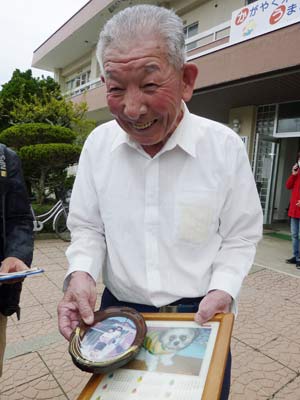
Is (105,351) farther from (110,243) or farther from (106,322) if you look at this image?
(110,243)

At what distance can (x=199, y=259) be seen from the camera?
1126 mm

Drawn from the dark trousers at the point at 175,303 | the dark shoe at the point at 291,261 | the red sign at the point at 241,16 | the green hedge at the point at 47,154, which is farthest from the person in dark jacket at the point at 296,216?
the dark trousers at the point at 175,303

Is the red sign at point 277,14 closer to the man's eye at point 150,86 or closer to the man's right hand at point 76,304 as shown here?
the man's eye at point 150,86

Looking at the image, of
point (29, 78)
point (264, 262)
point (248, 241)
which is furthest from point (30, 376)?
point (29, 78)

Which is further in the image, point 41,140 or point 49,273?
point 41,140

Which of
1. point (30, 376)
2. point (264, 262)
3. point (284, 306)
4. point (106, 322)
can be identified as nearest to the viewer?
point (106, 322)

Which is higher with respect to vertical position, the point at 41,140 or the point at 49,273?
the point at 41,140

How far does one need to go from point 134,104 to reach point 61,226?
600 centimetres

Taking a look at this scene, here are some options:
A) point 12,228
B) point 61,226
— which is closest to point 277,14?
point 61,226

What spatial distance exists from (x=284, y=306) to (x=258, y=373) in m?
1.38

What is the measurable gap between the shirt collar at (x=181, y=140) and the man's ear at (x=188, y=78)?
0.09 meters

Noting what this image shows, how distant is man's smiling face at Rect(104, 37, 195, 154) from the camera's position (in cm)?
→ 92

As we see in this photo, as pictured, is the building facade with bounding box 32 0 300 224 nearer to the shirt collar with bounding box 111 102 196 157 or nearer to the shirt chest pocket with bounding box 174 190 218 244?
the shirt collar with bounding box 111 102 196 157

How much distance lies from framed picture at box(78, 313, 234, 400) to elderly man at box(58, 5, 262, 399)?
0.39 feet
